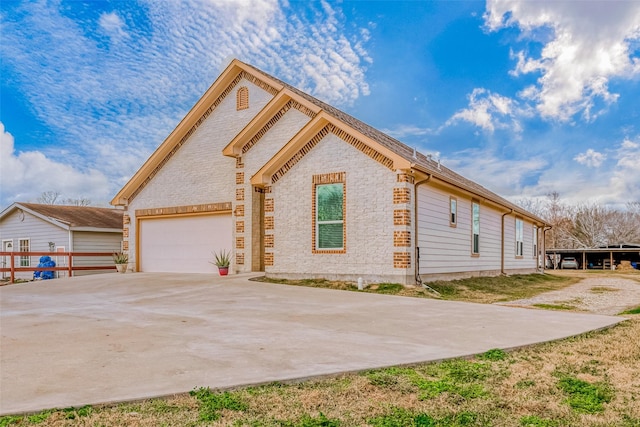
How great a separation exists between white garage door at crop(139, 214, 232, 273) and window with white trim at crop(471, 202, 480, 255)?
29.1 feet

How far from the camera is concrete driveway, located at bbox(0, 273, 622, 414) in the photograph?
4.40m

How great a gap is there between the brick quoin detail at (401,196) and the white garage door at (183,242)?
7.31 m

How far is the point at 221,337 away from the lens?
6.35 m

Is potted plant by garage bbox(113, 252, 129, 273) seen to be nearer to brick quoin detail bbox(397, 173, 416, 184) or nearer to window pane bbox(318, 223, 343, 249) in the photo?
window pane bbox(318, 223, 343, 249)

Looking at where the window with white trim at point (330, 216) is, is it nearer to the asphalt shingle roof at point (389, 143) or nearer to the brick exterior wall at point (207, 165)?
the asphalt shingle roof at point (389, 143)

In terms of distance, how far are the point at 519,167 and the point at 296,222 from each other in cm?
3051

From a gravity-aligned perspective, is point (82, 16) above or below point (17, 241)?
above

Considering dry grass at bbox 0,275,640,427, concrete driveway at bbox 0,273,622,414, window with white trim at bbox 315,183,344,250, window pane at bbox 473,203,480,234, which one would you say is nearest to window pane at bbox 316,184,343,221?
window with white trim at bbox 315,183,344,250

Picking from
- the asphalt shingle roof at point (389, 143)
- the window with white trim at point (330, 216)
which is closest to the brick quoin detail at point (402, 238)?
the window with white trim at point (330, 216)

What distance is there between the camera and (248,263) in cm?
1698

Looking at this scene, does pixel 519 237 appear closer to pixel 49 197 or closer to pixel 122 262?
pixel 122 262

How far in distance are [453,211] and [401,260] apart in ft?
14.5

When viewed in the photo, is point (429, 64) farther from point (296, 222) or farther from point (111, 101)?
point (111, 101)

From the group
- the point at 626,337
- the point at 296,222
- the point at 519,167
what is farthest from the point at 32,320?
the point at 519,167
